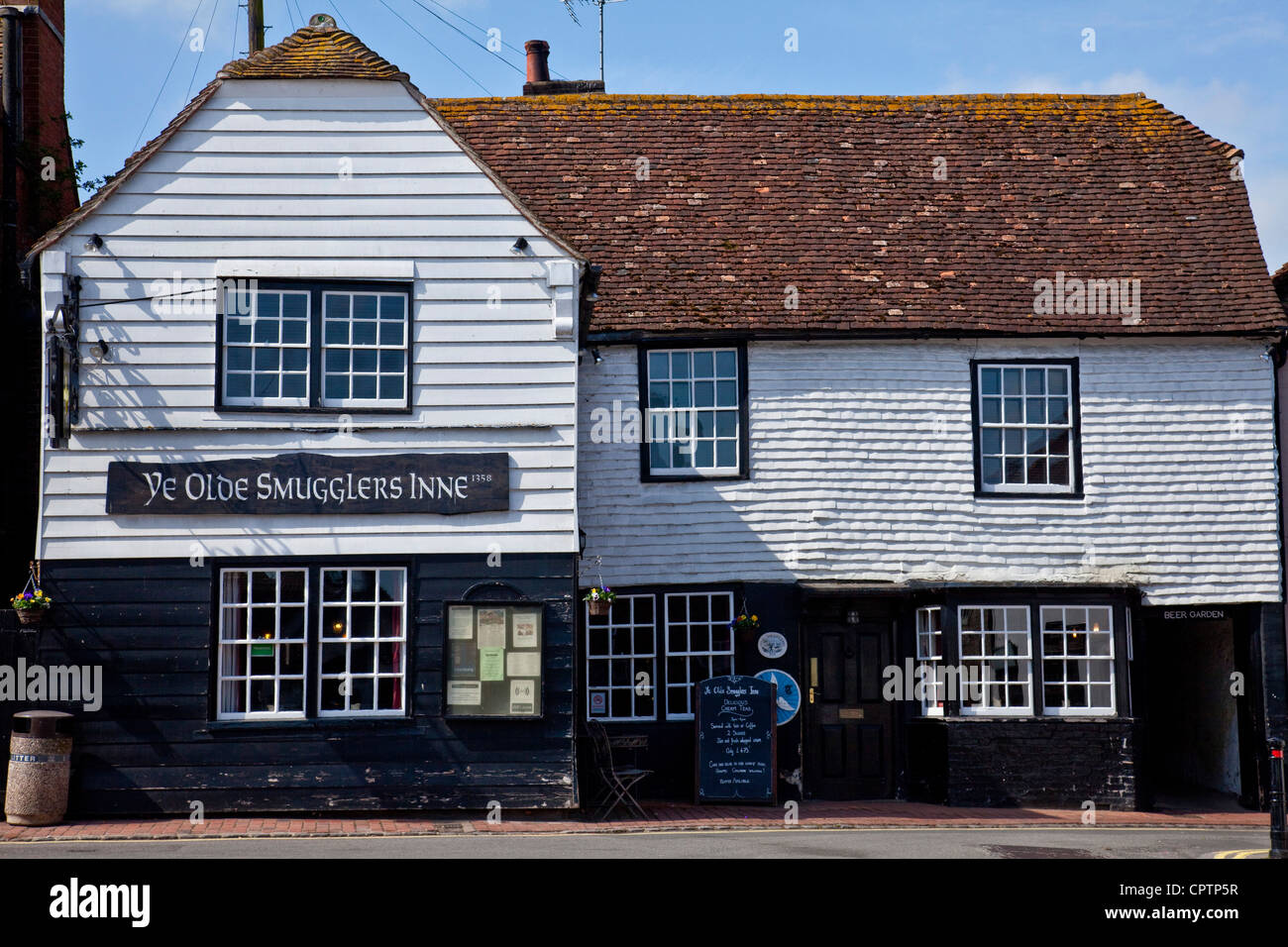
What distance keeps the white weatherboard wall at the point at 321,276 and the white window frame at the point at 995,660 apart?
5.39 m

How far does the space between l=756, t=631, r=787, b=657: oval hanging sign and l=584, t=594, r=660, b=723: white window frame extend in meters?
1.36

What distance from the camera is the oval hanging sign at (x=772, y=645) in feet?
54.9

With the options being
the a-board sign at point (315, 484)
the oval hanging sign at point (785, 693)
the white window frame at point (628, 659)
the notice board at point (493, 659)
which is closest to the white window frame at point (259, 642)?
the a-board sign at point (315, 484)

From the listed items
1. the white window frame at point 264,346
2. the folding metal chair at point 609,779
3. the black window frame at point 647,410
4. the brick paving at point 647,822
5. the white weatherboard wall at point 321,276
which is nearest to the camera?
the brick paving at point 647,822

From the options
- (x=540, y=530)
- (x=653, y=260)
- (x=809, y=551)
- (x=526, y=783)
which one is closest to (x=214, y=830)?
(x=526, y=783)

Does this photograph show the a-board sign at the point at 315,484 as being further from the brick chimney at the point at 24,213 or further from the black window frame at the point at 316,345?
the brick chimney at the point at 24,213

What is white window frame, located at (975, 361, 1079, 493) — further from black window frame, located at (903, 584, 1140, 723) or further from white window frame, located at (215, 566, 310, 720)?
white window frame, located at (215, 566, 310, 720)

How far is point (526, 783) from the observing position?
1444 cm

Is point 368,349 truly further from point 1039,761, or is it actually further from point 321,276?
point 1039,761

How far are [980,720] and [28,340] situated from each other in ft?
42.5

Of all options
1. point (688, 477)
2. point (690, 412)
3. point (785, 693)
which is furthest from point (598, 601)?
point (690, 412)

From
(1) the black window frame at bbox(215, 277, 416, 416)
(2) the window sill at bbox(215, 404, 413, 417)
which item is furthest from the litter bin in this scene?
(1) the black window frame at bbox(215, 277, 416, 416)

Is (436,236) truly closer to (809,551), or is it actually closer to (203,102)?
(203,102)

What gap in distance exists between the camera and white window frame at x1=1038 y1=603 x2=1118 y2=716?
16688 millimetres
